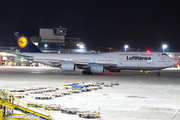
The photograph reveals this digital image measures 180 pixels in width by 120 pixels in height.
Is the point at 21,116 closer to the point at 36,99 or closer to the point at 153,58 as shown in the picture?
the point at 36,99

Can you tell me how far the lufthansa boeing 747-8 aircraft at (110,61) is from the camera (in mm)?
45438

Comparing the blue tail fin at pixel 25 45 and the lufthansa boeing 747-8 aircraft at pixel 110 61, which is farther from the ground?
the blue tail fin at pixel 25 45

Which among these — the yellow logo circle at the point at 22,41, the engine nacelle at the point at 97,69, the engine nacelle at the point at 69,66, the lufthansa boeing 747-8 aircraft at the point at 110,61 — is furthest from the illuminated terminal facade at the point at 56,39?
the engine nacelle at the point at 97,69

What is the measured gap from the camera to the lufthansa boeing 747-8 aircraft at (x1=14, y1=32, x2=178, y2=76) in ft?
149

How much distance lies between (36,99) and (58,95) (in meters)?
2.12

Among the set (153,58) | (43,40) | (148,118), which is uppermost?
(43,40)

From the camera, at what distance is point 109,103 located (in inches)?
695

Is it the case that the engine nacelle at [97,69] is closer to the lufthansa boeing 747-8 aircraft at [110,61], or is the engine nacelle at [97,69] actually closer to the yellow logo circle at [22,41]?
the lufthansa boeing 747-8 aircraft at [110,61]

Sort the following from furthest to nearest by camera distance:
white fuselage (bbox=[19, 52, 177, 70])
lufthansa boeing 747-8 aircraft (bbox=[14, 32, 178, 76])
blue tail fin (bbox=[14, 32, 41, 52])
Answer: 1. blue tail fin (bbox=[14, 32, 41, 52])
2. white fuselage (bbox=[19, 52, 177, 70])
3. lufthansa boeing 747-8 aircraft (bbox=[14, 32, 178, 76])

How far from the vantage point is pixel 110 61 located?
47.2m

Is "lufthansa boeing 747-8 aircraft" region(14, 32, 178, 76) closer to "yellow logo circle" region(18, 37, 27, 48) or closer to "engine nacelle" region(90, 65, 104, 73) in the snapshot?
"engine nacelle" region(90, 65, 104, 73)

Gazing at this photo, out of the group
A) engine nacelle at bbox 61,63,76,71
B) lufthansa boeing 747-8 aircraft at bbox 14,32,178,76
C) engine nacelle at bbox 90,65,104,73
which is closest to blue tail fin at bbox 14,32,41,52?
lufthansa boeing 747-8 aircraft at bbox 14,32,178,76

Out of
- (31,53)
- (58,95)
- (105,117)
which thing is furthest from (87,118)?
(31,53)

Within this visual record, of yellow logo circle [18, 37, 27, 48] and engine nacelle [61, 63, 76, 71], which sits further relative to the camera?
yellow logo circle [18, 37, 27, 48]
